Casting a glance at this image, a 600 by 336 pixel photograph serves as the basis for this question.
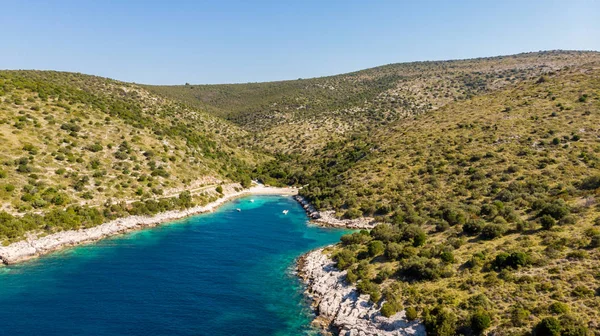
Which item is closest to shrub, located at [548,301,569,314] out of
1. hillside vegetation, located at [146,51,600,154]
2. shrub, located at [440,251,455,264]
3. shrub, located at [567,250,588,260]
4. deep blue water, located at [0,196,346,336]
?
shrub, located at [567,250,588,260]

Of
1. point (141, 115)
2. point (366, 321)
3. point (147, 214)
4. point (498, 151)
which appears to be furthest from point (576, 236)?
point (141, 115)

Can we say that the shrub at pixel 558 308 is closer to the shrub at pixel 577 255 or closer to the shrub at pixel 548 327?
the shrub at pixel 548 327

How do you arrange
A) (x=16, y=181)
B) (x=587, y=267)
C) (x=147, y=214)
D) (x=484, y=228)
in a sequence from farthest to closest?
1. (x=147, y=214)
2. (x=16, y=181)
3. (x=484, y=228)
4. (x=587, y=267)

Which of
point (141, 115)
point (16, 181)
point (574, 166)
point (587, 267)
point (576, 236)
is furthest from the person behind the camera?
point (141, 115)

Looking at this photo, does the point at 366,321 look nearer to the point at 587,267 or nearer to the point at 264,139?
the point at 587,267

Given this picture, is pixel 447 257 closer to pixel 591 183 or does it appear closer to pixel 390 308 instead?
pixel 390 308

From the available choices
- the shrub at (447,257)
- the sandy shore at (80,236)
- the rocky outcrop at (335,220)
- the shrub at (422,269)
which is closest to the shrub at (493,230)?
the shrub at (447,257)
